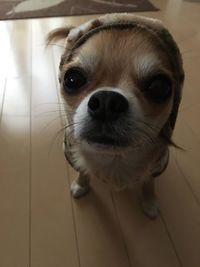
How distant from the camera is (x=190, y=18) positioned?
2.69 meters

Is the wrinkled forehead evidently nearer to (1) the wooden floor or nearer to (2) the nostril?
(2) the nostril

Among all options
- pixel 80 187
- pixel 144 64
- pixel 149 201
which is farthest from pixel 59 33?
pixel 149 201

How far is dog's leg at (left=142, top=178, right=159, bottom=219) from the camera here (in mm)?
1121

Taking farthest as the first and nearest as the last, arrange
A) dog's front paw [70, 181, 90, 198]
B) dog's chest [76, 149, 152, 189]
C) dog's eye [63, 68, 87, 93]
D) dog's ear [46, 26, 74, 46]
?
dog's front paw [70, 181, 90, 198] → dog's ear [46, 26, 74, 46] → dog's chest [76, 149, 152, 189] → dog's eye [63, 68, 87, 93]

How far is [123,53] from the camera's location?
76 cm

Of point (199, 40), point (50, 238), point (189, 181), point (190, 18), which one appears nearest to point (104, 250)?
point (50, 238)

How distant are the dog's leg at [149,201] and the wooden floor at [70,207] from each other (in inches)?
1.1

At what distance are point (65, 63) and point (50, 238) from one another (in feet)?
2.05

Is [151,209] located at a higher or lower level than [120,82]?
lower

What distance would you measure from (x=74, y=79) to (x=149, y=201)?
586 millimetres

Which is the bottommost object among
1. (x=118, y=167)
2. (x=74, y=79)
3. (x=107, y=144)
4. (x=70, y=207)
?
(x=70, y=207)

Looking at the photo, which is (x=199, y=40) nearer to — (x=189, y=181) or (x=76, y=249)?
(x=189, y=181)

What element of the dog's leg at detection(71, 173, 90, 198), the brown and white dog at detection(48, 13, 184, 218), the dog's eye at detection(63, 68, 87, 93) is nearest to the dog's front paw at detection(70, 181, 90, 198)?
the dog's leg at detection(71, 173, 90, 198)

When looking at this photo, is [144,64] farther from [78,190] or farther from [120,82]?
[78,190]
